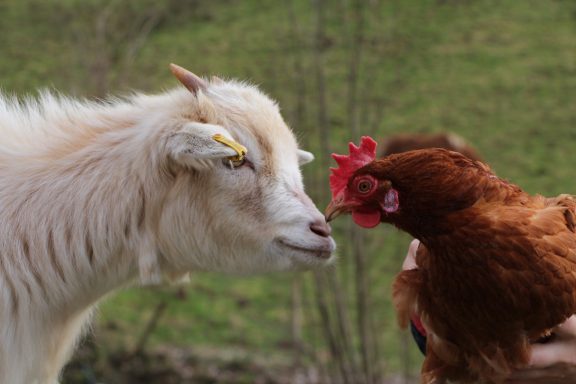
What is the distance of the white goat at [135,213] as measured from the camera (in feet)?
9.53

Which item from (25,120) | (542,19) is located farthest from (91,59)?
(542,19)

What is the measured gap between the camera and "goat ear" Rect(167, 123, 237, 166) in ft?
9.15

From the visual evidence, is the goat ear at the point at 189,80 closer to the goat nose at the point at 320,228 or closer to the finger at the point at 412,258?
the goat nose at the point at 320,228

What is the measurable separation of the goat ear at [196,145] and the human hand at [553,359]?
3.79 ft

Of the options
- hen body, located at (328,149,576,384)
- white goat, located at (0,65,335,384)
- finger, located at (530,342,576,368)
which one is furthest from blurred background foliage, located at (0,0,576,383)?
finger, located at (530,342,576,368)

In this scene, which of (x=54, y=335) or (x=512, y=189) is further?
(x=54, y=335)

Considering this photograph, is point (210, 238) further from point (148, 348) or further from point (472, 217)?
point (148, 348)

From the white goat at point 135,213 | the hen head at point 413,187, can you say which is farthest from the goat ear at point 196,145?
the hen head at point 413,187

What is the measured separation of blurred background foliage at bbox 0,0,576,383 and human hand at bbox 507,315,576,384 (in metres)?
2.60

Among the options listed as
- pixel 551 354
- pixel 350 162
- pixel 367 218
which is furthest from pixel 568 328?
pixel 350 162

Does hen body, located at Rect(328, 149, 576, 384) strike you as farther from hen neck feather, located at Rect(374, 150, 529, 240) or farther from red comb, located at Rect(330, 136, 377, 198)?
red comb, located at Rect(330, 136, 377, 198)

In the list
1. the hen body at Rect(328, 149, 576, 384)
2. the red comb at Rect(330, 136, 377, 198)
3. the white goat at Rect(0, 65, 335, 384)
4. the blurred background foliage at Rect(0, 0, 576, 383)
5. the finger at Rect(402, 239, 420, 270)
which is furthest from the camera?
the blurred background foliage at Rect(0, 0, 576, 383)

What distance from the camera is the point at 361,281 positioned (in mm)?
5121

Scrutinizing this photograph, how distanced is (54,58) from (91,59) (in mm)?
2127
